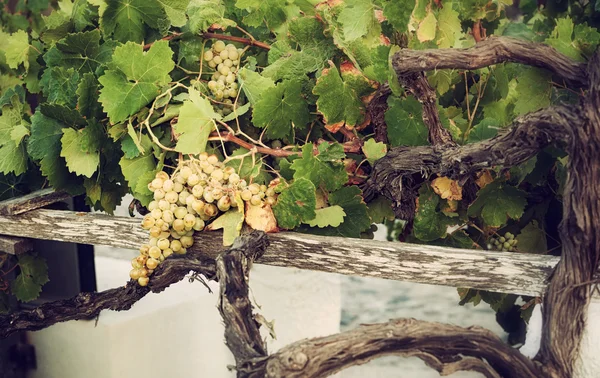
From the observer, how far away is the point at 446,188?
1.35m

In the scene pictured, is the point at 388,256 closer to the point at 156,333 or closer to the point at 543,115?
the point at 543,115

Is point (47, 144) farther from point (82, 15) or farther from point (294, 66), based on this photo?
point (294, 66)

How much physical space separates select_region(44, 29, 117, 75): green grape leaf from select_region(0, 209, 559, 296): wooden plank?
1.32ft

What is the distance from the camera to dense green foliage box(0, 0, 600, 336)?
4.44 ft

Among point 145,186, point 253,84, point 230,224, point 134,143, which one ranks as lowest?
point 230,224

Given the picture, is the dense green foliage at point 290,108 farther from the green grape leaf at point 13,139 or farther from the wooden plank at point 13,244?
the wooden plank at point 13,244

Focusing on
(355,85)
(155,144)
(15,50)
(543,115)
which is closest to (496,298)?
(355,85)

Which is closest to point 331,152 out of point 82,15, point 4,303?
point 82,15

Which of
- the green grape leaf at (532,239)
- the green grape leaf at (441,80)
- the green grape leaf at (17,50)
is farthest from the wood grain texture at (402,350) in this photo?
the green grape leaf at (17,50)

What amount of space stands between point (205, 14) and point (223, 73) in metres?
0.14

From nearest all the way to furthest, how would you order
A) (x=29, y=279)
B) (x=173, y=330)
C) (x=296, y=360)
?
(x=296, y=360) < (x=29, y=279) < (x=173, y=330)

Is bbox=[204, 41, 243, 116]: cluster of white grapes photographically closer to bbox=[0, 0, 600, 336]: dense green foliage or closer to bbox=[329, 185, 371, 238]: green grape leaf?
bbox=[0, 0, 600, 336]: dense green foliage

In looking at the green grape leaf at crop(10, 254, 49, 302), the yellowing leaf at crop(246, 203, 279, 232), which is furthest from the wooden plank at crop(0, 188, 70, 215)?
the yellowing leaf at crop(246, 203, 279, 232)

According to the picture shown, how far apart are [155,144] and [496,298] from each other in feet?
2.99
